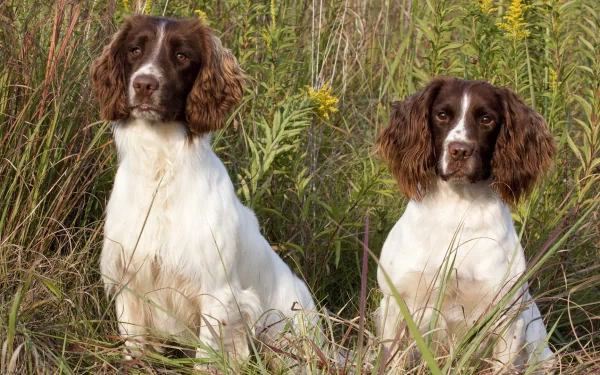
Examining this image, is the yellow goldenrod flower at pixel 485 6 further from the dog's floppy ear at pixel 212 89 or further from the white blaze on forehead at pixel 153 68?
the white blaze on forehead at pixel 153 68

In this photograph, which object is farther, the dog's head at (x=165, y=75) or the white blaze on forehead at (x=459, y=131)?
the white blaze on forehead at (x=459, y=131)

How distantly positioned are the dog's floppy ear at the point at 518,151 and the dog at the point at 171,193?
983 millimetres

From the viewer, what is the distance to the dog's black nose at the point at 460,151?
3662 millimetres

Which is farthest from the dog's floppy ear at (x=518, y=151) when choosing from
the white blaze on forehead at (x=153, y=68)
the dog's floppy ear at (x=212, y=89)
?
the white blaze on forehead at (x=153, y=68)

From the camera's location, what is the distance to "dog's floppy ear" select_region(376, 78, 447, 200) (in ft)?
12.7

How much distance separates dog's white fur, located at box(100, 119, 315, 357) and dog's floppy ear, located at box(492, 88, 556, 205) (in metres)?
0.98

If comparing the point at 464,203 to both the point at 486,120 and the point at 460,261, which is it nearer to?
the point at 460,261

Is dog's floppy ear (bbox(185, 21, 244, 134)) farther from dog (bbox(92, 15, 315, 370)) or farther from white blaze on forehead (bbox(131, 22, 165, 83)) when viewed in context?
white blaze on forehead (bbox(131, 22, 165, 83))

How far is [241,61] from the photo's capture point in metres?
5.00

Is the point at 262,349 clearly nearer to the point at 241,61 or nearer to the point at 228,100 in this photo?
the point at 228,100

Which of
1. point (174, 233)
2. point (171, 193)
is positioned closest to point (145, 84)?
point (171, 193)

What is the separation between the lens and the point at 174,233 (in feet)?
12.2

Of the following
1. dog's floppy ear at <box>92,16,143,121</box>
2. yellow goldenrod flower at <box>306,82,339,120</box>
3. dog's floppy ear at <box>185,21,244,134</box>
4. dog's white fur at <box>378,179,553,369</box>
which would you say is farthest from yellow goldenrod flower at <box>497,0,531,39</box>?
dog's floppy ear at <box>92,16,143,121</box>

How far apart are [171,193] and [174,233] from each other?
159 millimetres
